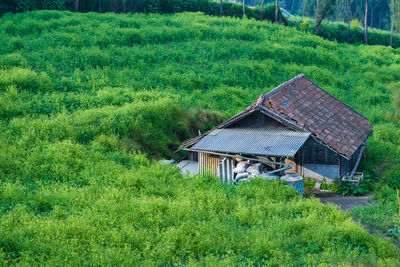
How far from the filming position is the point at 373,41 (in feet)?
166

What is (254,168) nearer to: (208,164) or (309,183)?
(208,164)

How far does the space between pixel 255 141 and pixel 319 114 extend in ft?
12.1

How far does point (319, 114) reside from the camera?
1811 centimetres

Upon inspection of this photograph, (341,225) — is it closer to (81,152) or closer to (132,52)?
(81,152)

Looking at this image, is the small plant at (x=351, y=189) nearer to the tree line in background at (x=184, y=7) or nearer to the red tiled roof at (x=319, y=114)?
the red tiled roof at (x=319, y=114)

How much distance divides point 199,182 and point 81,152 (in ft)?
14.8

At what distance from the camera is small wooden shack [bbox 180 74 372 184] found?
51.6 feet

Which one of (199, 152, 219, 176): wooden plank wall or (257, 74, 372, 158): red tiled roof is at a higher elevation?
(257, 74, 372, 158): red tiled roof

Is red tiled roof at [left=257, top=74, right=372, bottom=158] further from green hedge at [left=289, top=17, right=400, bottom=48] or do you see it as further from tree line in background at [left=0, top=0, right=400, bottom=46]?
green hedge at [left=289, top=17, right=400, bottom=48]

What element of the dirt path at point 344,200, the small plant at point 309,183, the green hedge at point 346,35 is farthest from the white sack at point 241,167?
the green hedge at point 346,35

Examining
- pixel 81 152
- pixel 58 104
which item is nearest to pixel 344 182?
pixel 81 152

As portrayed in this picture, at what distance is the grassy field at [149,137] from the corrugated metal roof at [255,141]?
151 centimetres

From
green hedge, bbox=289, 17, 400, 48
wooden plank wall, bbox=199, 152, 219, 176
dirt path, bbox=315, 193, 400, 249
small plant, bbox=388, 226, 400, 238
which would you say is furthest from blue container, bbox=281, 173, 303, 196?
green hedge, bbox=289, 17, 400, 48

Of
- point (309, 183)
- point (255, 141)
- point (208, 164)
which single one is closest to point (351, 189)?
point (309, 183)
